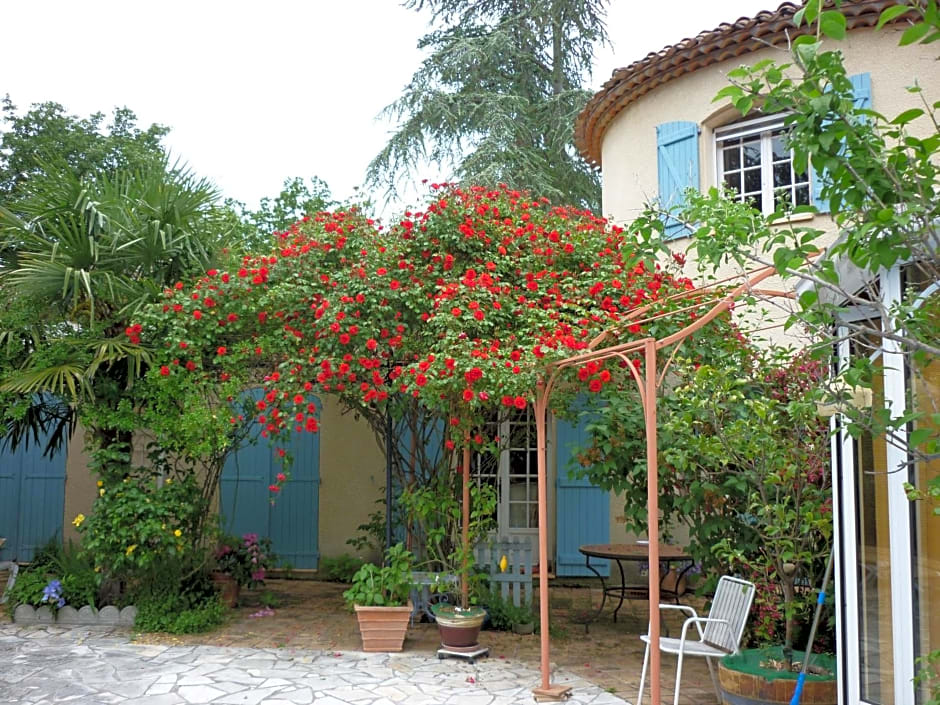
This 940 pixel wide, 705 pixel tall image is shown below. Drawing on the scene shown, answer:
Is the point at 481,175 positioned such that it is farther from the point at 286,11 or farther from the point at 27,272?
the point at 27,272

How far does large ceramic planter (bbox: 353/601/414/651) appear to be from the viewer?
22.2 ft

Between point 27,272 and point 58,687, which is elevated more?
point 27,272

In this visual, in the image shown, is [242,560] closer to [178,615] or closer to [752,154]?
[178,615]

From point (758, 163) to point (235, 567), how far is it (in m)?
6.81

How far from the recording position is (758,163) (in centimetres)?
916

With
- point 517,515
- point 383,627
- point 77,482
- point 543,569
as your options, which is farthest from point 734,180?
point 77,482

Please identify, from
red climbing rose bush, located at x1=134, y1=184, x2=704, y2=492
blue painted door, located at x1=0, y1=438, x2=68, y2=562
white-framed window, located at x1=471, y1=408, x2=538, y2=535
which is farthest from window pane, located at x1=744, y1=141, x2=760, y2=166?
blue painted door, located at x1=0, y1=438, x2=68, y2=562

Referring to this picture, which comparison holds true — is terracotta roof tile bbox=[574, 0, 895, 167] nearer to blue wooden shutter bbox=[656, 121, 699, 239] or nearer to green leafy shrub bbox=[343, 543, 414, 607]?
blue wooden shutter bbox=[656, 121, 699, 239]

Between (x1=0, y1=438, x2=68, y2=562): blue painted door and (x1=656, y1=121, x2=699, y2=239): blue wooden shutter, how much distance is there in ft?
25.9

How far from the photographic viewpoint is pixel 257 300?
7113mm

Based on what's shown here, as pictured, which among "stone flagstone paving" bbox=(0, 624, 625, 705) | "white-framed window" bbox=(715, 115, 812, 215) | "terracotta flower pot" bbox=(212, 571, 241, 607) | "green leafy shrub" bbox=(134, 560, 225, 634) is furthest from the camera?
"white-framed window" bbox=(715, 115, 812, 215)

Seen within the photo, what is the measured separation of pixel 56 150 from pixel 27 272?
1248 centimetres

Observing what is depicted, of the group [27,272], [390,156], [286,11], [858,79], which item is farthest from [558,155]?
[27,272]

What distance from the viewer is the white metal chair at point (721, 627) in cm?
498
